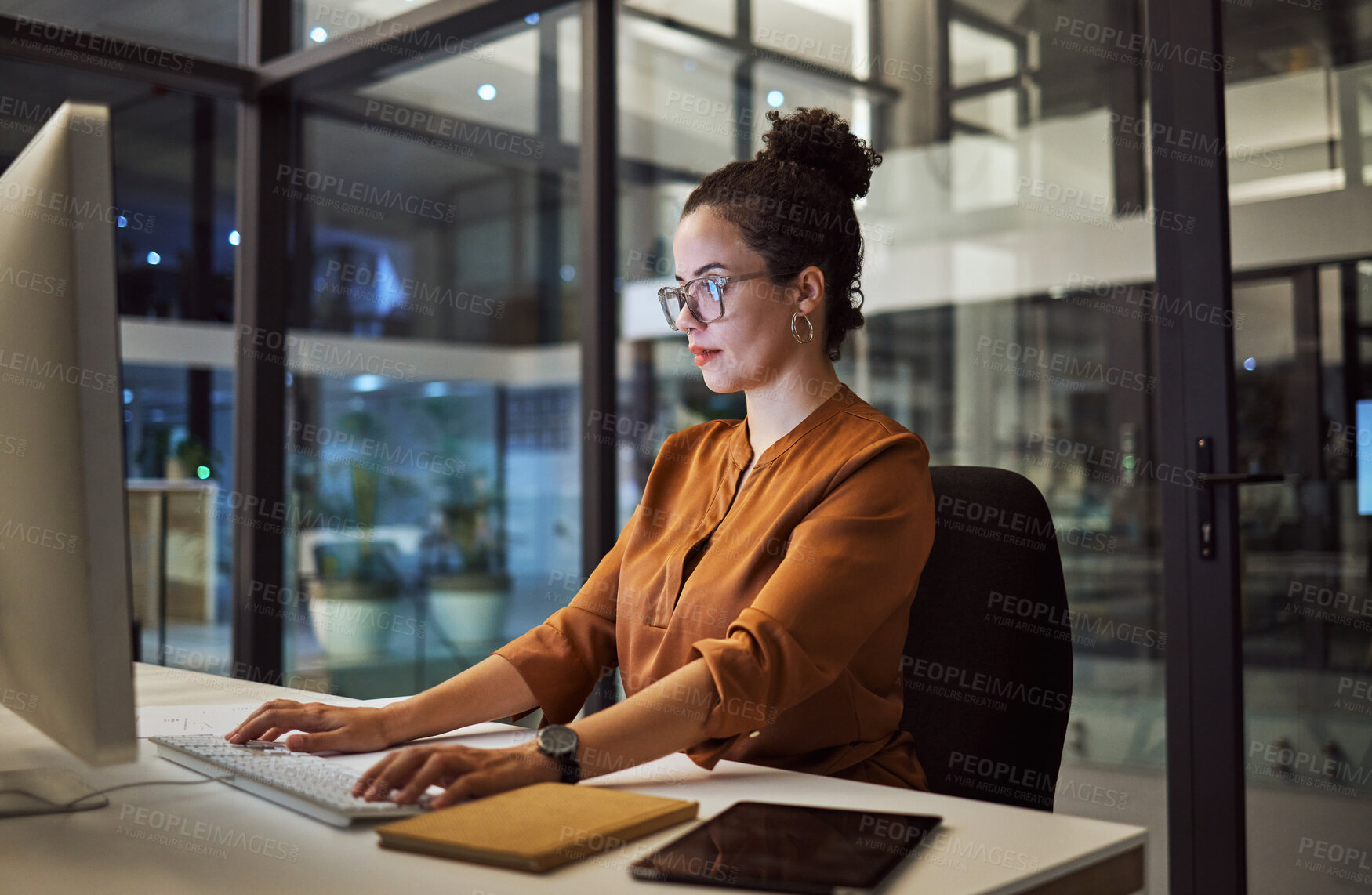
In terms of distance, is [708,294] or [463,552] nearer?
[708,294]

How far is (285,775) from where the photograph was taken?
1.04m

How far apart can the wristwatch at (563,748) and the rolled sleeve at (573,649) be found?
1.25ft

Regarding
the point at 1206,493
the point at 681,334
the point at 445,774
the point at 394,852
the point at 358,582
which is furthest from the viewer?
the point at 358,582

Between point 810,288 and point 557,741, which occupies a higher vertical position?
point 810,288

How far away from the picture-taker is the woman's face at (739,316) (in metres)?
1.51

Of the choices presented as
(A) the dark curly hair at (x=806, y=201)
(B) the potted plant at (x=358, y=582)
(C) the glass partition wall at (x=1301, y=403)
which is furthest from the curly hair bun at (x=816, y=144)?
(B) the potted plant at (x=358, y=582)

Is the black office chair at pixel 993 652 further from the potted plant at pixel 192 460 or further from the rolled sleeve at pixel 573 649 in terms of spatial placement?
the potted plant at pixel 192 460

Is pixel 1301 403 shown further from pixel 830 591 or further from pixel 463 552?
pixel 463 552

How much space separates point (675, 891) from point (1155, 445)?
2057 mm

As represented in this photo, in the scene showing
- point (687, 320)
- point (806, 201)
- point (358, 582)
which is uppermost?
point (806, 201)

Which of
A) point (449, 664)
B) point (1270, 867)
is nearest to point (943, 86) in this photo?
point (1270, 867)

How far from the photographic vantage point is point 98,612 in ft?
2.47

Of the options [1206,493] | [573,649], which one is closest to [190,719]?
[573,649]

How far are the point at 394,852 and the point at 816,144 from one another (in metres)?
1.13
